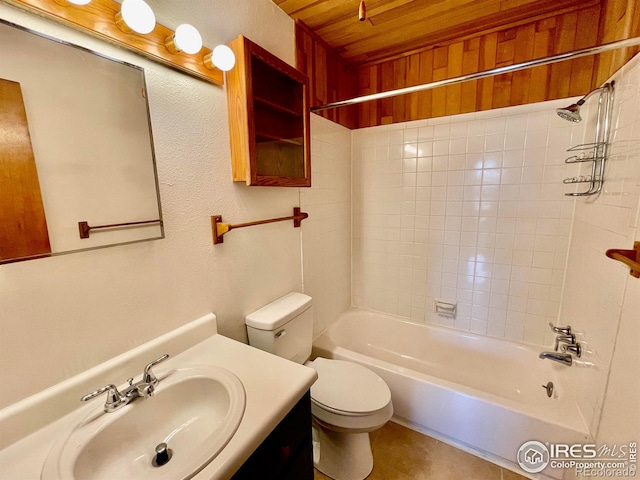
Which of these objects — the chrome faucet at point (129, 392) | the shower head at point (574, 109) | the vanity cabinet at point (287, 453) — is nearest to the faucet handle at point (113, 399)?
the chrome faucet at point (129, 392)

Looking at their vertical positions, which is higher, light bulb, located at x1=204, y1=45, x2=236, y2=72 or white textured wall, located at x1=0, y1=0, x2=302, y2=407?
light bulb, located at x1=204, y1=45, x2=236, y2=72

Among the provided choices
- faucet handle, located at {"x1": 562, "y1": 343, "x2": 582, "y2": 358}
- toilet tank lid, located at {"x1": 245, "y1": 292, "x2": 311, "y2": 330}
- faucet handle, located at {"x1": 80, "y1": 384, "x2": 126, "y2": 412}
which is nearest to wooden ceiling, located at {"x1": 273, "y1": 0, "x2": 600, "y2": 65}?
toilet tank lid, located at {"x1": 245, "y1": 292, "x2": 311, "y2": 330}

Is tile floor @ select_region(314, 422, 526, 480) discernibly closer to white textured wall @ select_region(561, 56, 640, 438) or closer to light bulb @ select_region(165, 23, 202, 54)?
white textured wall @ select_region(561, 56, 640, 438)

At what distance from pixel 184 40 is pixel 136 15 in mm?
172

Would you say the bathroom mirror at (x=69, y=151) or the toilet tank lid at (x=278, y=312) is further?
the toilet tank lid at (x=278, y=312)

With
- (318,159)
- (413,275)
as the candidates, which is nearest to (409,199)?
(413,275)

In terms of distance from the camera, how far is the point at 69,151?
751mm

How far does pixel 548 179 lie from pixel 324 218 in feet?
4.69

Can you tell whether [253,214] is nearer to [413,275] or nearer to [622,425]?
[413,275]

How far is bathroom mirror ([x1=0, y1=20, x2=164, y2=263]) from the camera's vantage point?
0.66m

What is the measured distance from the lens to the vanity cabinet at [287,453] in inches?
28.2

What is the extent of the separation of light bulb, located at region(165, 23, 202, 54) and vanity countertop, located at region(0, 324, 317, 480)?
109 cm

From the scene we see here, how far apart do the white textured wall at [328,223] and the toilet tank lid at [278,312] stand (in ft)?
0.98

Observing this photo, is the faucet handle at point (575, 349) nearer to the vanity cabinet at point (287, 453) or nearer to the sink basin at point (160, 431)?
the vanity cabinet at point (287, 453)
